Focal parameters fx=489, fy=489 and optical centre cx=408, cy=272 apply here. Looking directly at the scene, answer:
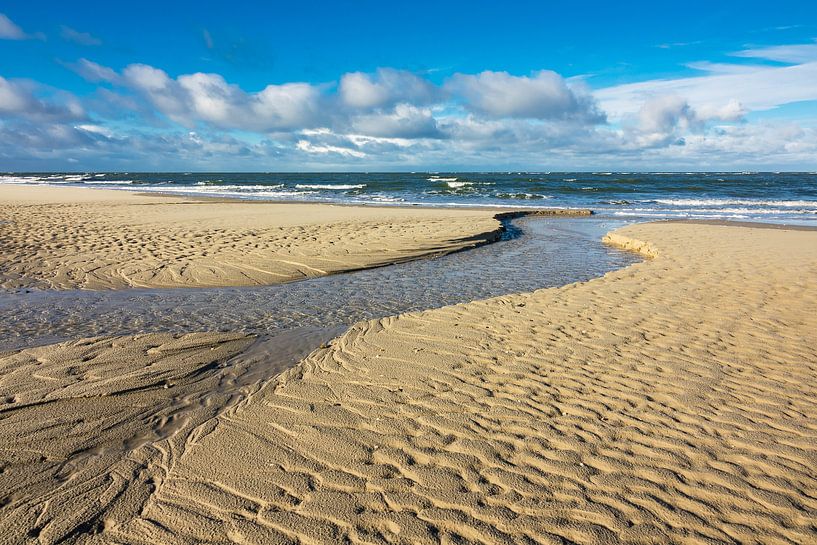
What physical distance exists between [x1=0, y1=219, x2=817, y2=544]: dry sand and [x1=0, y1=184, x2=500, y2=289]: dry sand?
4128 mm

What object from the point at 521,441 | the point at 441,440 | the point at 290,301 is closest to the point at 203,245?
the point at 290,301

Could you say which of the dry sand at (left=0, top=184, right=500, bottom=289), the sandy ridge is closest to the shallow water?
the dry sand at (left=0, top=184, right=500, bottom=289)

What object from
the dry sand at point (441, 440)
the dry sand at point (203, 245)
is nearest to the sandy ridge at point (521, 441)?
the dry sand at point (441, 440)

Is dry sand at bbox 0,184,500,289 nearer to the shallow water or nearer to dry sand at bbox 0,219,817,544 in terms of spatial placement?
the shallow water

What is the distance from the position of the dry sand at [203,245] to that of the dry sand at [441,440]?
4128 mm

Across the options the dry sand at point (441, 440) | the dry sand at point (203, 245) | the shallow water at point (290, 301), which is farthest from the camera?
the dry sand at point (203, 245)

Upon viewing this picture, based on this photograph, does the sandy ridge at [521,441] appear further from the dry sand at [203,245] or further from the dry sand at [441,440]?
the dry sand at [203,245]

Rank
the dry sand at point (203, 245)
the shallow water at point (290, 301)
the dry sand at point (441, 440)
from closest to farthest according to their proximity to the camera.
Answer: the dry sand at point (441, 440) < the shallow water at point (290, 301) < the dry sand at point (203, 245)

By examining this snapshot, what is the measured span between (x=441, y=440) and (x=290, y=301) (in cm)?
492

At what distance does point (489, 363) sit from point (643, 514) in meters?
2.42

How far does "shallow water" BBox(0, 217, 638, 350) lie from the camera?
654 cm

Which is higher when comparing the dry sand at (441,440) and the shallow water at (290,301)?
the dry sand at (441,440)

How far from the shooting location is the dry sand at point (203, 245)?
9.46 m

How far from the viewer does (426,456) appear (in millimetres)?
3600
